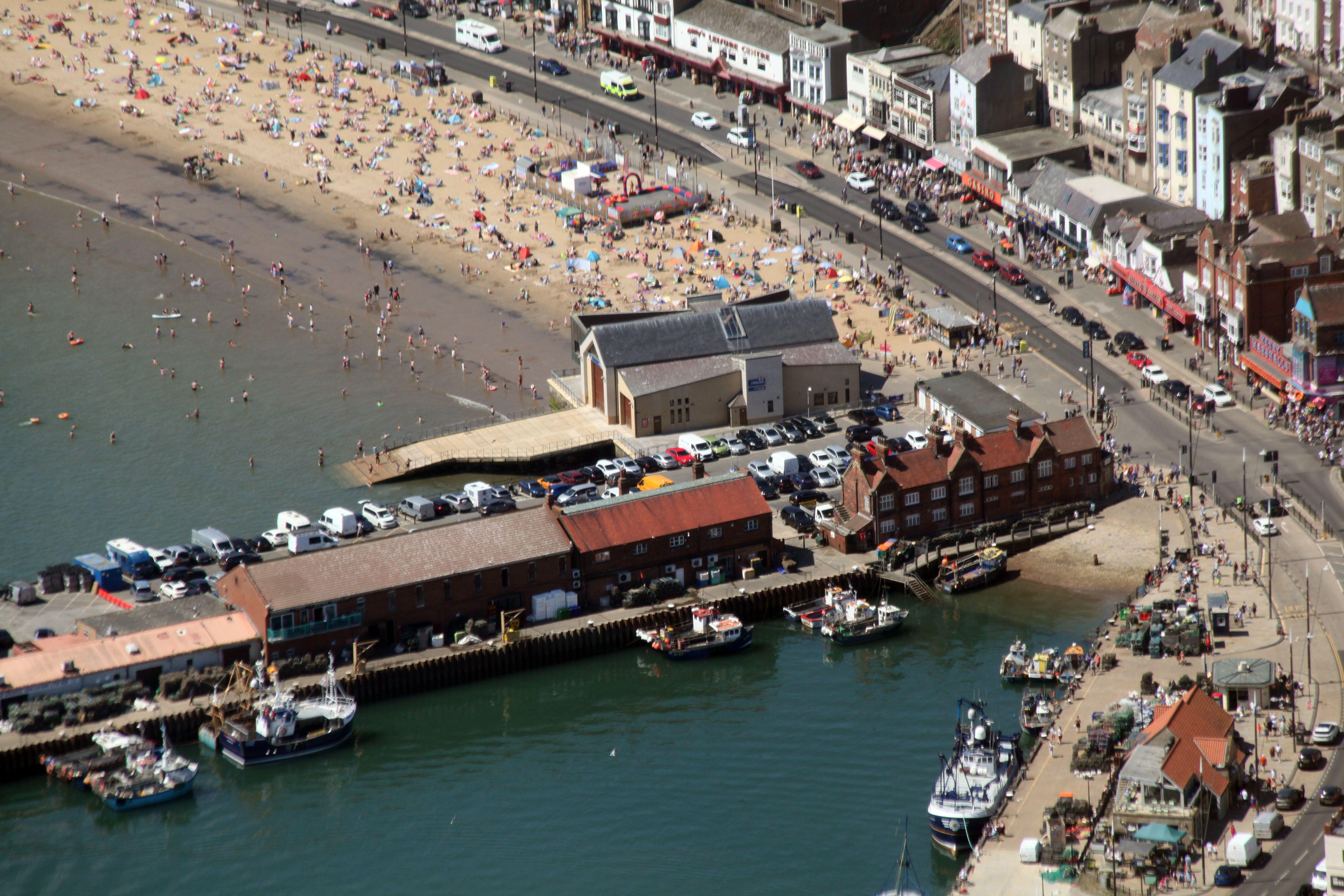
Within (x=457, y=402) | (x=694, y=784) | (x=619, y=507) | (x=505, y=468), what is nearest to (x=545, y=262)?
(x=457, y=402)

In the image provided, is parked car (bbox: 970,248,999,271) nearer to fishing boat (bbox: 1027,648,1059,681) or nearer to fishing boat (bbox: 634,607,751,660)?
fishing boat (bbox: 634,607,751,660)

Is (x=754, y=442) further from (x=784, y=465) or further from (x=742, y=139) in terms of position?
(x=742, y=139)

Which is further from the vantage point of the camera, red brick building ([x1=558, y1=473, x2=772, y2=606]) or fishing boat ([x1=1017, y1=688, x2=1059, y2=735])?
red brick building ([x1=558, y1=473, x2=772, y2=606])

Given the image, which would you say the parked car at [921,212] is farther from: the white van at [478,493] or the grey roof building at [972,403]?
the white van at [478,493]

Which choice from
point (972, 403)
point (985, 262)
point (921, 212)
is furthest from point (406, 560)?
point (921, 212)

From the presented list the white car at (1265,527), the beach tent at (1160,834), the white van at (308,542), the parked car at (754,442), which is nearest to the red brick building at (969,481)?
the parked car at (754,442)

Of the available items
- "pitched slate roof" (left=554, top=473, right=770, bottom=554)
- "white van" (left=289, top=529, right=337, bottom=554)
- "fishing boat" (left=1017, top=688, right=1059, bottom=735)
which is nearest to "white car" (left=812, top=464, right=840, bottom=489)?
"pitched slate roof" (left=554, top=473, right=770, bottom=554)
